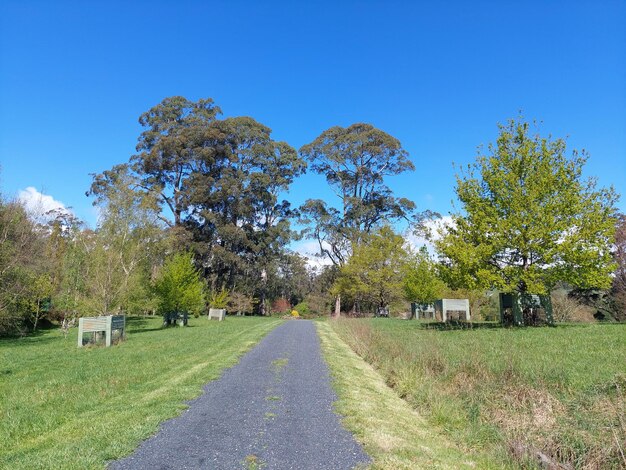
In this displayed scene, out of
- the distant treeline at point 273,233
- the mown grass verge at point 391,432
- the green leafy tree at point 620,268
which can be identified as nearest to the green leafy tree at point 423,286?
the distant treeline at point 273,233

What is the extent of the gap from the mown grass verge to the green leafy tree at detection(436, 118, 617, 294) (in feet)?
41.4

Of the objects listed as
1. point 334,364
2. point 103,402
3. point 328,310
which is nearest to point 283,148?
point 328,310

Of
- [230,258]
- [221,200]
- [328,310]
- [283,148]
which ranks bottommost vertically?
[328,310]

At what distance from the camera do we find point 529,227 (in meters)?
19.3

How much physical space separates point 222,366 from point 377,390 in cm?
408

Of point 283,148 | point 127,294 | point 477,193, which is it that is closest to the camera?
point 477,193

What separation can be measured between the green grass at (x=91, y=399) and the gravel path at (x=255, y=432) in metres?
0.37

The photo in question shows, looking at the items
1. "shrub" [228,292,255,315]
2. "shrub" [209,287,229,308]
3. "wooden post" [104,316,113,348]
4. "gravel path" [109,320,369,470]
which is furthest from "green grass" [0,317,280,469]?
"shrub" [228,292,255,315]

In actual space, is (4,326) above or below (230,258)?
below

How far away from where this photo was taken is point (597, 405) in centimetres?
Result: 632

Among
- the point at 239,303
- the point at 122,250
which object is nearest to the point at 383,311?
the point at 239,303

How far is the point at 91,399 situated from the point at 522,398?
744 centimetres

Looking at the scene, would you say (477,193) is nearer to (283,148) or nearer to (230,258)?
(230,258)

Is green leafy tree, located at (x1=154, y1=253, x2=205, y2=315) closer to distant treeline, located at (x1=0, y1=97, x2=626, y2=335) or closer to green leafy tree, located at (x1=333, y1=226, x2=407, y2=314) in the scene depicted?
distant treeline, located at (x1=0, y1=97, x2=626, y2=335)
